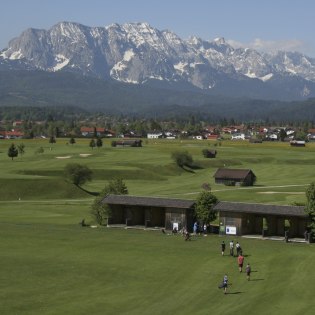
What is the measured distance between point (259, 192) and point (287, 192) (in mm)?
4660

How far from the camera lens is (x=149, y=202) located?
80125mm

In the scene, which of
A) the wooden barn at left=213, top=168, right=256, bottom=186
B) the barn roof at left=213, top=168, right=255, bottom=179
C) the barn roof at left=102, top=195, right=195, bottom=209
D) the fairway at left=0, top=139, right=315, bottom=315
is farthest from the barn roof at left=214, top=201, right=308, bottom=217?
the barn roof at left=213, top=168, right=255, bottom=179

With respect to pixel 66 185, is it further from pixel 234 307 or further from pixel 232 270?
pixel 234 307

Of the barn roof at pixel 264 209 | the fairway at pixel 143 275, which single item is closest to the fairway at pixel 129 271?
the fairway at pixel 143 275

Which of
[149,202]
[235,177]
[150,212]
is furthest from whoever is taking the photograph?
[235,177]

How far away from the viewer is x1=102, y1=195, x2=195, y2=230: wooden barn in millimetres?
78250

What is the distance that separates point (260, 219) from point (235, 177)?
68.0 meters

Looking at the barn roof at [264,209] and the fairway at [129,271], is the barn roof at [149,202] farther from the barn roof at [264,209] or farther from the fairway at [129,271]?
the barn roof at [264,209]

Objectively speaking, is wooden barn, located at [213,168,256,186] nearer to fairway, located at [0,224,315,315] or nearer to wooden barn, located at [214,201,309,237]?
wooden barn, located at [214,201,309,237]

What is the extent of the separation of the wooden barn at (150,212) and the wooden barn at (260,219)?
4.33 m

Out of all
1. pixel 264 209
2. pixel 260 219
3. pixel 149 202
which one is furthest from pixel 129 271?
pixel 149 202

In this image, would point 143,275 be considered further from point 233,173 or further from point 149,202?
point 233,173

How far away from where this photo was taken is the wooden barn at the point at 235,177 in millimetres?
142000

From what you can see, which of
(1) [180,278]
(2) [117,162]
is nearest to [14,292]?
(1) [180,278]
